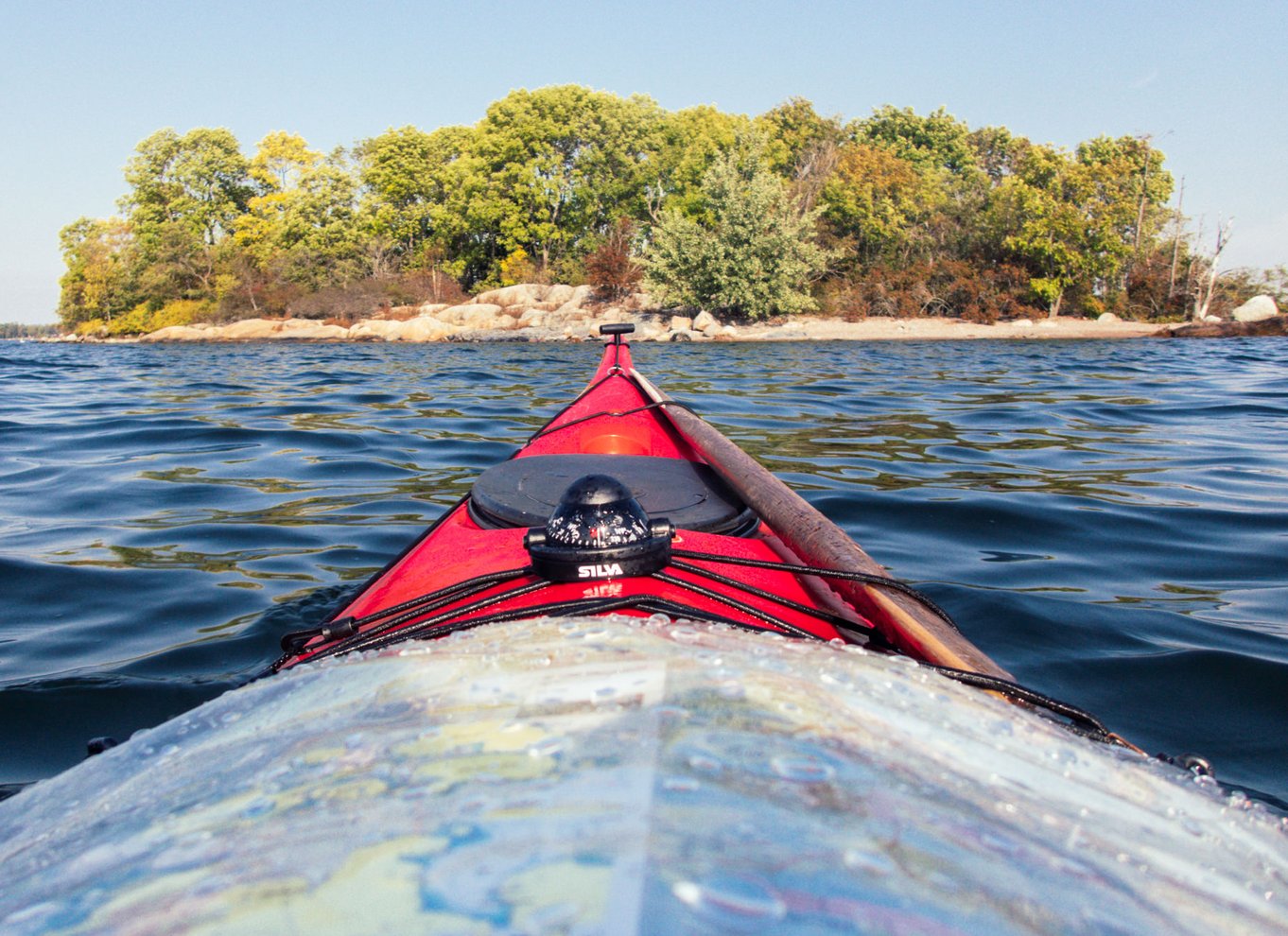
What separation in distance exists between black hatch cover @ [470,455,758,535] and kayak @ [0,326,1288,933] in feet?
2.39

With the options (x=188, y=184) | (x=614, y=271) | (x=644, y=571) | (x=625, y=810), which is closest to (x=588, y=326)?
(x=614, y=271)

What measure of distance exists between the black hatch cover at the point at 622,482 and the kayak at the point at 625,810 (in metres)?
0.73

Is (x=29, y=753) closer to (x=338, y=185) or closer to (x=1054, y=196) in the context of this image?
(x=1054, y=196)

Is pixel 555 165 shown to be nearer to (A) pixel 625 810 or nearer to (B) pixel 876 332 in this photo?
(B) pixel 876 332

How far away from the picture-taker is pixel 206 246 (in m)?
34.0

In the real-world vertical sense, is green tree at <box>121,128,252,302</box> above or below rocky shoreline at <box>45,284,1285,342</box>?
above

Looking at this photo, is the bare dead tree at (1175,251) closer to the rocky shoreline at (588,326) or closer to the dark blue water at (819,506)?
the rocky shoreline at (588,326)

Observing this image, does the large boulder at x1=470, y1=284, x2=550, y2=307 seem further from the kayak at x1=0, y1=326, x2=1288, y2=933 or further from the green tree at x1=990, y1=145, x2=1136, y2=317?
the kayak at x1=0, y1=326, x2=1288, y2=933

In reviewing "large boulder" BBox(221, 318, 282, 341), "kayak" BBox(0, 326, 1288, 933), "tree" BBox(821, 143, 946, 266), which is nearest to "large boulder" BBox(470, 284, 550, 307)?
"large boulder" BBox(221, 318, 282, 341)

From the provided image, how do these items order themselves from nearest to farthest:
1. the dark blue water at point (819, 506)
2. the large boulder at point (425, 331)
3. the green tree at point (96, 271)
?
the dark blue water at point (819, 506) → the large boulder at point (425, 331) → the green tree at point (96, 271)

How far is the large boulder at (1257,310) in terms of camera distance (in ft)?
78.6

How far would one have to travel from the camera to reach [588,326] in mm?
23328

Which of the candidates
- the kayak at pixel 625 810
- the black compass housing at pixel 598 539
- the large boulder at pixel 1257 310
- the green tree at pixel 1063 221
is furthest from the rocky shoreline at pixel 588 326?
the kayak at pixel 625 810

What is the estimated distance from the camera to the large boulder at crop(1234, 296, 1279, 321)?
2395cm
